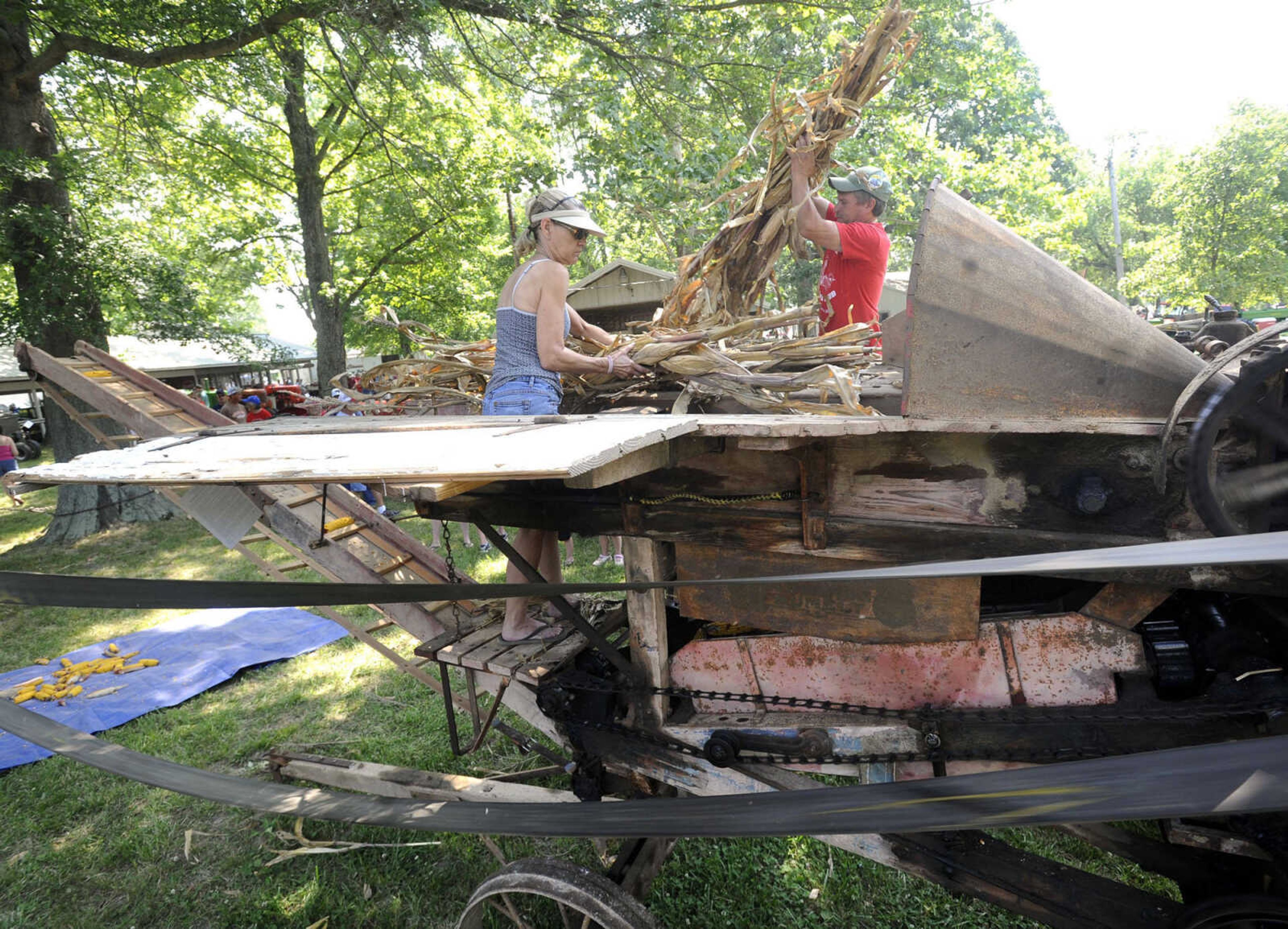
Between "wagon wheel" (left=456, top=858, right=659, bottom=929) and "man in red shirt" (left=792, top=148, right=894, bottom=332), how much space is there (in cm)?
284

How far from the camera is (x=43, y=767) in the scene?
14.5ft

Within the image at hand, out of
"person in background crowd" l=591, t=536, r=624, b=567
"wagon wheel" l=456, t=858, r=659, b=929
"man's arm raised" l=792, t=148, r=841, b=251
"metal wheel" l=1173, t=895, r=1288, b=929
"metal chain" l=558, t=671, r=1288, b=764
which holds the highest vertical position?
"man's arm raised" l=792, t=148, r=841, b=251

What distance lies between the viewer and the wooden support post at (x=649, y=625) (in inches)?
90.4

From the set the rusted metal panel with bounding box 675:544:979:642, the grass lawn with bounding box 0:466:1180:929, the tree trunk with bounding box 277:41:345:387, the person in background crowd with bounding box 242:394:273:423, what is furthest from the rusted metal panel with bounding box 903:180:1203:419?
the tree trunk with bounding box 277:41:345:387

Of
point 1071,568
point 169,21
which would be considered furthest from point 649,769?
point 169,21

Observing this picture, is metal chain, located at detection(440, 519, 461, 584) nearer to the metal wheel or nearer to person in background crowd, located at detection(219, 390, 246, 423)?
the metal wheel

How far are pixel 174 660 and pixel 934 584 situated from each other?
247 inches

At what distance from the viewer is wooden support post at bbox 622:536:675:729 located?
2297 millimetres

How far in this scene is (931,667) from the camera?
2098 mm

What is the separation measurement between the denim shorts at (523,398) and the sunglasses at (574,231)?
0.66 meters

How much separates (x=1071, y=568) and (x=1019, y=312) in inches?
41.4

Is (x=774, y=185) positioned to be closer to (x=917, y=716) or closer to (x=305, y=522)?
(x=917, y=716)

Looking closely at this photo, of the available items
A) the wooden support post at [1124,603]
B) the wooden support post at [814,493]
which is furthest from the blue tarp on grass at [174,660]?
the wooden support post at [1124,603]

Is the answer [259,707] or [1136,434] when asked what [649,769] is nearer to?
[1136,434]
